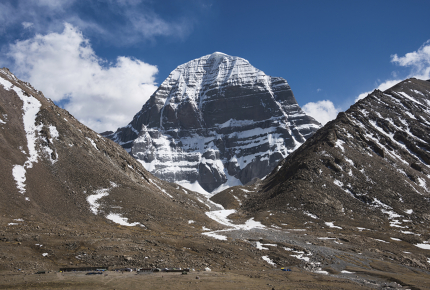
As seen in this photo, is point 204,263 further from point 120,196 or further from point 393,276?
point 120,196

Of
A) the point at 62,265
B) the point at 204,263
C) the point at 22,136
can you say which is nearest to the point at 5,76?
the point at 22,136

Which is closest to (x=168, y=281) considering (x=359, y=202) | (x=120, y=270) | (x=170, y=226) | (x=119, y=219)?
(x=120, y=270)

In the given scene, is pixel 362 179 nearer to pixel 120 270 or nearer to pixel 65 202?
pixel 65 202

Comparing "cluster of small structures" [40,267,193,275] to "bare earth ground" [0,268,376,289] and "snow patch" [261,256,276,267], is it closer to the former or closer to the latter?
"bare earth ground" [0,268,376,289]

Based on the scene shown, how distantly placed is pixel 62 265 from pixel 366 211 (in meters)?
109

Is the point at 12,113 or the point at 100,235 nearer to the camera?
the point at 100,235

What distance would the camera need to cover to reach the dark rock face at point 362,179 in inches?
4660

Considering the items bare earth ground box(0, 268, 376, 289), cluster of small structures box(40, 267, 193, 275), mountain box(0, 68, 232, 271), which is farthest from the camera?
mountain box(0, 68, 232, 271)

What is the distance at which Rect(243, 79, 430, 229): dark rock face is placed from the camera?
4660 inches

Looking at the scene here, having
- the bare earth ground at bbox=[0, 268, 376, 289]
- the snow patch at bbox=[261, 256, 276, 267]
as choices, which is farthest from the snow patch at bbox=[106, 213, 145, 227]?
the bare earth ground at bbox=[0, 268, 376, 289]

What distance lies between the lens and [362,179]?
453ft

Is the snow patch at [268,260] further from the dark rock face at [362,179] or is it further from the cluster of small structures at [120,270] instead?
the dark rock face at [362,179]

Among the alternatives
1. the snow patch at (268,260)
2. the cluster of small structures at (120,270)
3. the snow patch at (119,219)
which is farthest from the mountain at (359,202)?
the snow patch at (119,219)

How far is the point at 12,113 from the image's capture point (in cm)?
10631
